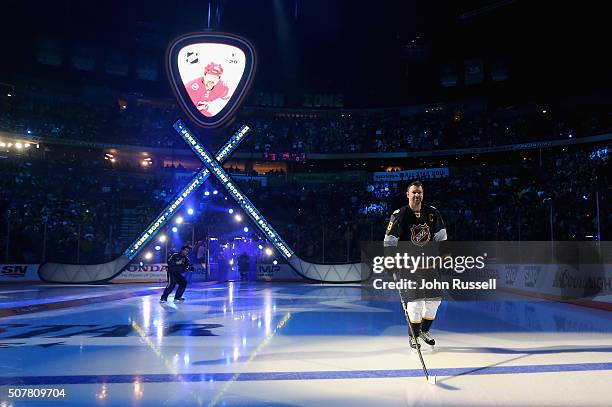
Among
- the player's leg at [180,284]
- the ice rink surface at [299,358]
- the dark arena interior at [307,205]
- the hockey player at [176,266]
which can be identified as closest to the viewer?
the ice rink surface at [299,358]

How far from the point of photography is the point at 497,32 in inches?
1155

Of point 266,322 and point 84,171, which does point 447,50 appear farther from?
point 266,322

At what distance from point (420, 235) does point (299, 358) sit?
7.42ft

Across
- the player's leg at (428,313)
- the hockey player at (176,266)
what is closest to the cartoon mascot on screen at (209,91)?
the hockey player at (176,266)

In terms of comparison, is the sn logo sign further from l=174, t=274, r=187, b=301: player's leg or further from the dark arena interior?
l=174, t=274, r=187, b=301: player's leg

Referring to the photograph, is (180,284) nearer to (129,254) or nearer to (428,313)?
(129,254)

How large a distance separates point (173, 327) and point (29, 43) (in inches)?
1216

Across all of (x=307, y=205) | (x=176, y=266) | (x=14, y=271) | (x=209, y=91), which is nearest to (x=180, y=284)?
(x=176, y=266)

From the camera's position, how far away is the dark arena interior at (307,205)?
5.23 meters

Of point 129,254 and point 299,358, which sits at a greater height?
point 129,254

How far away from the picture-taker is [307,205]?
3086cm

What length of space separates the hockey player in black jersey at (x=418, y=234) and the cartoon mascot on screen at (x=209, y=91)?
1442 centimetres

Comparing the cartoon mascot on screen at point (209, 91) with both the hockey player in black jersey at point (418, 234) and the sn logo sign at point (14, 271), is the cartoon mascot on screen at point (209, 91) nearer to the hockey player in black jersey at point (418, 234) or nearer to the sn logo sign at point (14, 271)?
the sn logo sign at point (14, 271)

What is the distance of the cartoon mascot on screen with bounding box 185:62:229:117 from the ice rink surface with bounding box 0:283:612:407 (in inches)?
426
